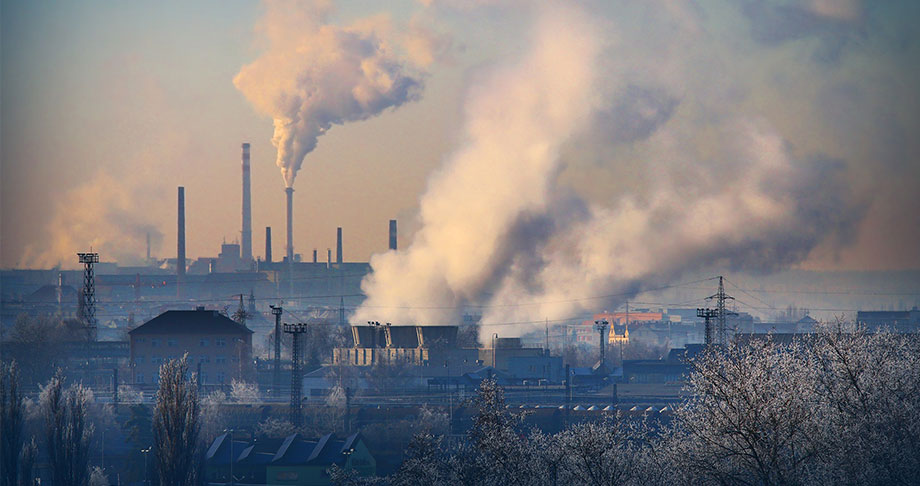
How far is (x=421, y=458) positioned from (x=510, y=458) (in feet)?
7.11

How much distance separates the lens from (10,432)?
36781 mm

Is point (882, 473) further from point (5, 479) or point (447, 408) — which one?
point (447, 408)

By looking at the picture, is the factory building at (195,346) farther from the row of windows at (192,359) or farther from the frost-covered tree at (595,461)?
the frost-covered tree at (595,461)

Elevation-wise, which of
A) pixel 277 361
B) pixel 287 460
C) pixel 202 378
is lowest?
pixel 287 460

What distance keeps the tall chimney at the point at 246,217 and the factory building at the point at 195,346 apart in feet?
143

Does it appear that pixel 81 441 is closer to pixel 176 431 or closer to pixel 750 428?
pixel 176 431

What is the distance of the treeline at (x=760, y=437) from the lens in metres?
19.8

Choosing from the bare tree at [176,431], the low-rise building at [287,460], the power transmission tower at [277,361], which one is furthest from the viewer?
the power transmission tower at [277,361]

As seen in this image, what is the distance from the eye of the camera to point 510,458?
24000 mm

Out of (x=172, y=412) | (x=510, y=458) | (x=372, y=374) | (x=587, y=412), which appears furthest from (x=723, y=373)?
(x=372, y=374)

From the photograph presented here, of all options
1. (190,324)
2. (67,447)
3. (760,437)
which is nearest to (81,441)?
(67,447)

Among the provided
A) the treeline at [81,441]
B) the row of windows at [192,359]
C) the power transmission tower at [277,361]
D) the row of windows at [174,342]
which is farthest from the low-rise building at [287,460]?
the row of windows at [174,342]

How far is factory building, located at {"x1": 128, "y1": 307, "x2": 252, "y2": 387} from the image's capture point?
68438 millimetres

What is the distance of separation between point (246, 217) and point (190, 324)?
5041cm
